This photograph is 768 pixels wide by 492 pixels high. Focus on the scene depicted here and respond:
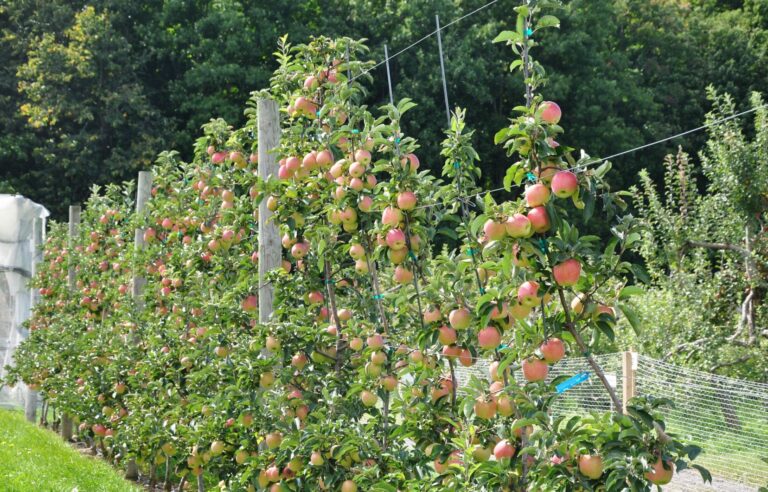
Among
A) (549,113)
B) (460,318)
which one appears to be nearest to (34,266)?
(460,318)

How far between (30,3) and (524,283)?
19712 millimetres

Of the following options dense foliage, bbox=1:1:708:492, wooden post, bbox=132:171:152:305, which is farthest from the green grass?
wooden post, bbox=132:171:152:305

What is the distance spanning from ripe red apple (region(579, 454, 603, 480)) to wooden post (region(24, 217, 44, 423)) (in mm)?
A: 8449

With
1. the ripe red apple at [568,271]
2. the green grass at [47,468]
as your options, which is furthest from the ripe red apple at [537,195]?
the green grass at [47,468]

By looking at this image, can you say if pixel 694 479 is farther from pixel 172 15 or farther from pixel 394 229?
pixel 172 15

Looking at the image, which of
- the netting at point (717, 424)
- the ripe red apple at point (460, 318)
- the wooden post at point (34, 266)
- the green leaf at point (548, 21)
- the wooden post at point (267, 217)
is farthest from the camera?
the wooden post at point (34, 266)

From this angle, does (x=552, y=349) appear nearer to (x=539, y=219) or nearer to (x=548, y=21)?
(x=539, y=219)

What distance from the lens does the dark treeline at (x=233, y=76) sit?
18516mm

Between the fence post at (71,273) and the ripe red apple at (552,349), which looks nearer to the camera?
the ripe red apple at (552,349)

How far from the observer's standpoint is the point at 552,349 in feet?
7.30

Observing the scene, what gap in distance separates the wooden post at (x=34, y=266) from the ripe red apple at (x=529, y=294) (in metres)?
8.41

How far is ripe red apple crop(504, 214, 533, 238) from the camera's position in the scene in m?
2.13

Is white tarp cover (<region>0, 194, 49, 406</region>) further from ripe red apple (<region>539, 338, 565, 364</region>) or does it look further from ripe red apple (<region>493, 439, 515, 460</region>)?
ripe red apple (<region>539, 338, 565, 364</region>)

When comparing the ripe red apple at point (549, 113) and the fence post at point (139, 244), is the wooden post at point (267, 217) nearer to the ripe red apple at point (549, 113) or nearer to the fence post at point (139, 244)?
the ripe red apple at point (549, 113)
